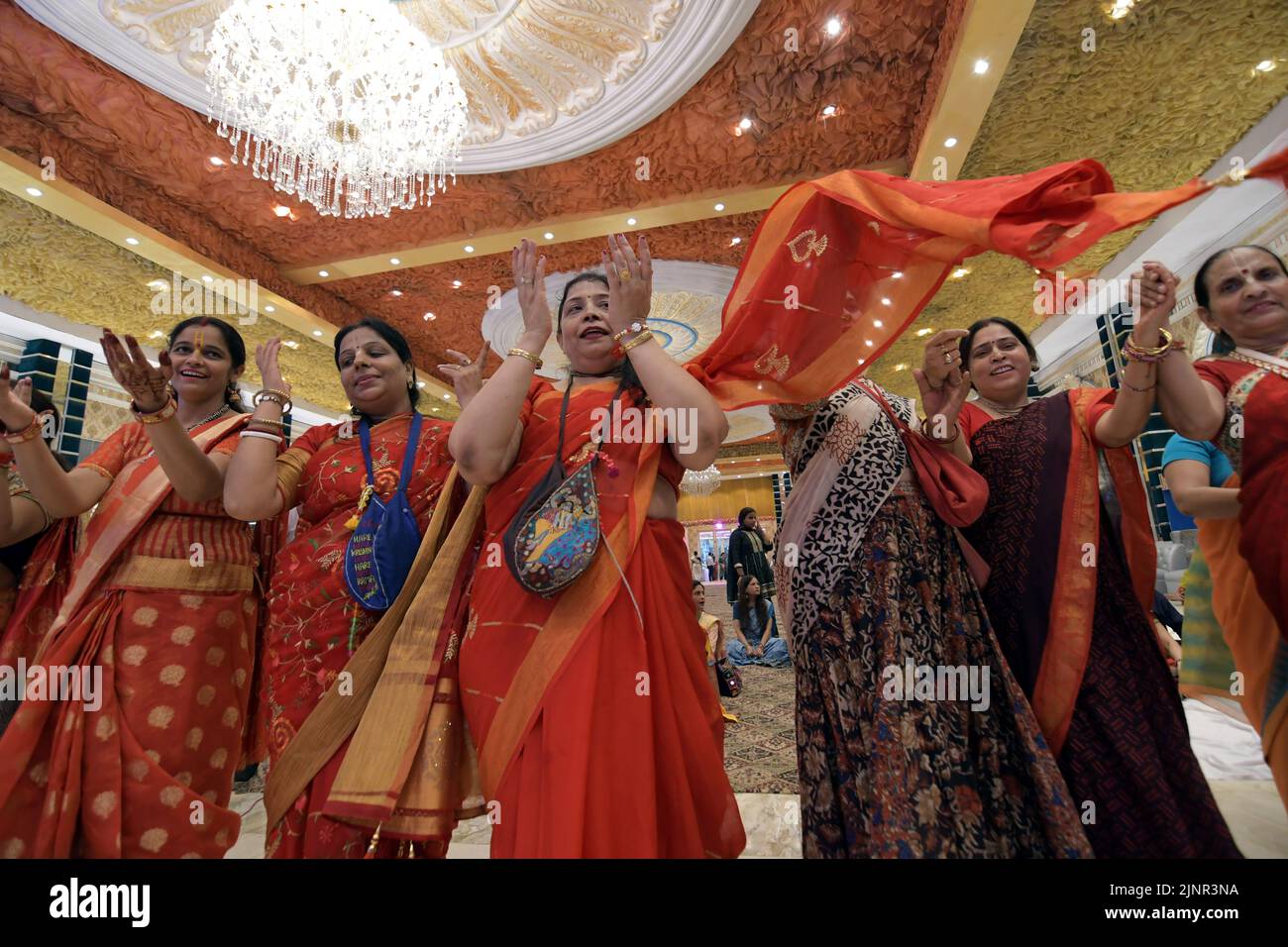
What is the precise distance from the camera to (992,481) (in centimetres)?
146

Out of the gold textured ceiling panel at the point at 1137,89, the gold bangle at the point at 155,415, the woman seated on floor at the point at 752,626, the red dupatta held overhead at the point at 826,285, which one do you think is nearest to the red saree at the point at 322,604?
the gold bangle at the point at 155,415

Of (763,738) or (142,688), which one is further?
(763,738)

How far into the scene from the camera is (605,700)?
96 cm

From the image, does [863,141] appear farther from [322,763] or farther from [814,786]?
[322,763]

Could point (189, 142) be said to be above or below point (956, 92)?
above

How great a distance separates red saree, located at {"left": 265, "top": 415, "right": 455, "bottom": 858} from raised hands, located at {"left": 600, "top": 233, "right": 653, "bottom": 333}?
24.8 inches

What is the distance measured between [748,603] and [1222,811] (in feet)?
14.1

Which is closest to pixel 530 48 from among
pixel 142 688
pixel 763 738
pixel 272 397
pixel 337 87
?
pixel 337 87

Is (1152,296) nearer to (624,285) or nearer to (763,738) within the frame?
(624,285)

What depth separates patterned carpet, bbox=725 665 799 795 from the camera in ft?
8.46

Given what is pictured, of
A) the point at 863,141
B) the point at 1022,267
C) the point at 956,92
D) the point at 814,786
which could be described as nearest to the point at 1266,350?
the point at 814,786

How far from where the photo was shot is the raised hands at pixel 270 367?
1.44 meters

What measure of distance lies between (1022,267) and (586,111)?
5109 millimetres

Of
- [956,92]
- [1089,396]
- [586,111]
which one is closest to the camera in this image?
[1089,396]
